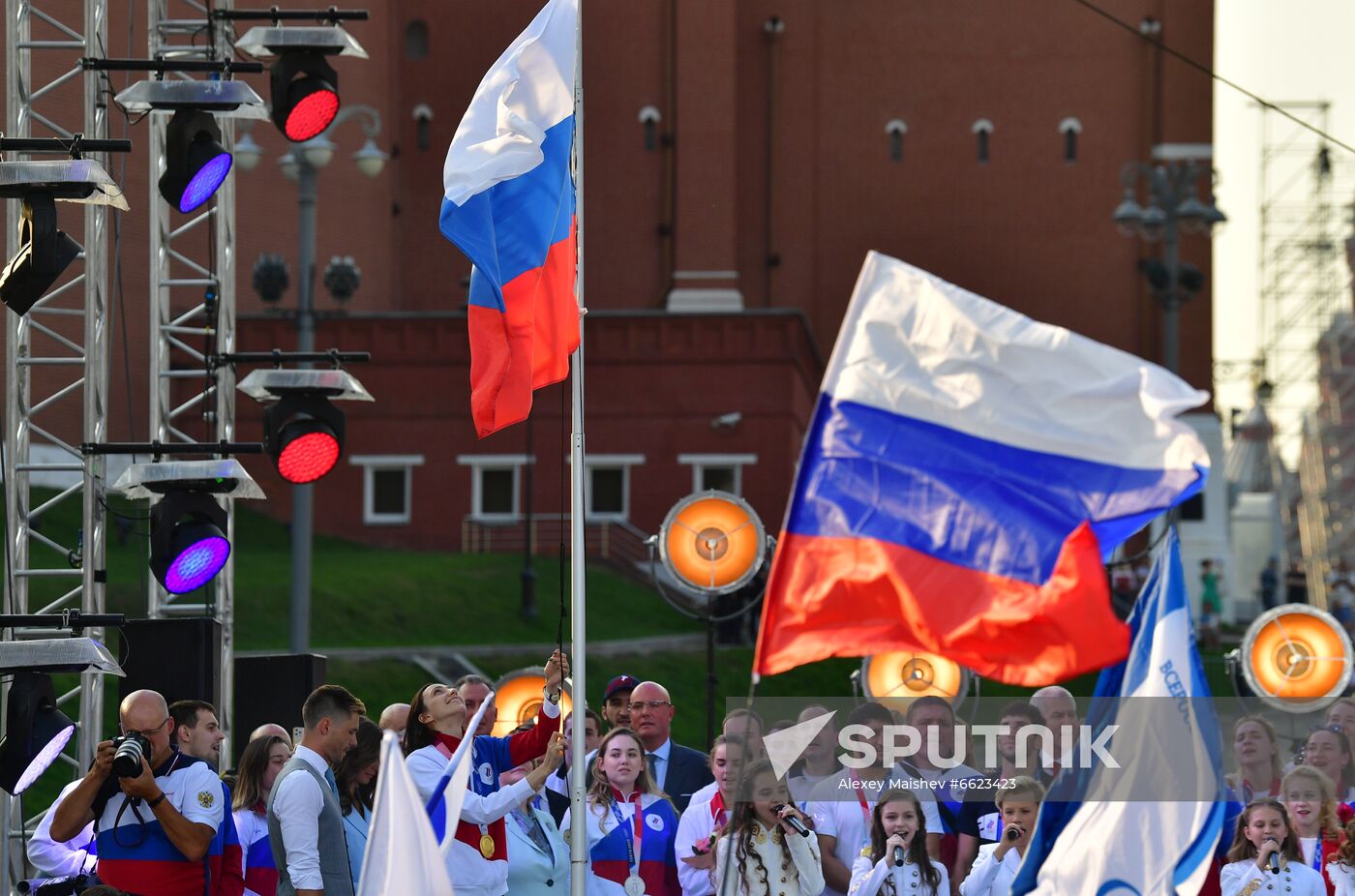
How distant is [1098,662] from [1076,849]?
1.06m

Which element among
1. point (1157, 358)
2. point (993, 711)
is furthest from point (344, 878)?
point (1157, 358)

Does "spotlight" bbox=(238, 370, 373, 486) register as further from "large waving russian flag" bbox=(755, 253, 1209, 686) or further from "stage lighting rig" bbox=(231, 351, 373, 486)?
"large waving russian flag" bbox=(755, 253, 1209, 686)

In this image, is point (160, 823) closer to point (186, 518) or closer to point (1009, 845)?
point (1009, 845)

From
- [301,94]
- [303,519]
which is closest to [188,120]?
[301,94]

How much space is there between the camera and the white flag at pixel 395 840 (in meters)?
7.53

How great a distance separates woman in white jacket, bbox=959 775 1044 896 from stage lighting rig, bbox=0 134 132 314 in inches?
187

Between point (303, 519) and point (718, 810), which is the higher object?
point (303, 519)

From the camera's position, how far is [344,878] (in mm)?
9312

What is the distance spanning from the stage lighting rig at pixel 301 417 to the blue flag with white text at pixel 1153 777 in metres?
6.22

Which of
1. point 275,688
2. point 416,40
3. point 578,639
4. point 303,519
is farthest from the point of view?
point 416,40

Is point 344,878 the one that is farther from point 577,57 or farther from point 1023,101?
point 1023,101

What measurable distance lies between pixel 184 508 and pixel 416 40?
125 feet

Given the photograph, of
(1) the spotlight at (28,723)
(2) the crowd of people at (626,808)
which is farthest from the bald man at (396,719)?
(1) the spotlight at (28,723)

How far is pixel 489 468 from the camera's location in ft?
148
